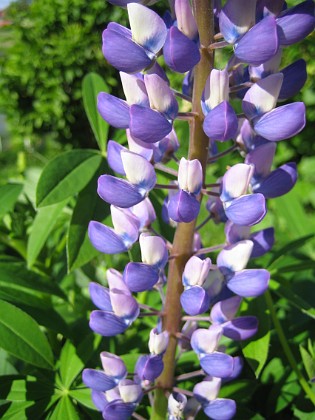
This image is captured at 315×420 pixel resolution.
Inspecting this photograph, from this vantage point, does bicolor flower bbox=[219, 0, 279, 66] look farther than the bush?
No

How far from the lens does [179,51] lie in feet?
2.22

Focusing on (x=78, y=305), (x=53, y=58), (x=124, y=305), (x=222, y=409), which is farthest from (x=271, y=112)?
(x=53, y=58)

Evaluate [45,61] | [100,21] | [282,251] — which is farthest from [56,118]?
[282,251]

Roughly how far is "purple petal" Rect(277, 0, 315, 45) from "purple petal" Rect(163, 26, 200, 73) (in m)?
0.11

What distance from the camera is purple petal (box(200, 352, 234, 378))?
81cm

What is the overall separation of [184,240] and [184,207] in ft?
0.36

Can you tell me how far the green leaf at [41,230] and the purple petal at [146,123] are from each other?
0.41 meters

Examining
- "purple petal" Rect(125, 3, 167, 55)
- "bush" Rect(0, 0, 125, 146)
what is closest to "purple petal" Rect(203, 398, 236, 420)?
"purple petal" Rect(125, 3, 167, 55)

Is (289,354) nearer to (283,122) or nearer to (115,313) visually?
(115,313)

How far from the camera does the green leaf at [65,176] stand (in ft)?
3.16

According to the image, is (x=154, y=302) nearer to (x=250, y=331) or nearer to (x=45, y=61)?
(x=250, y=331)

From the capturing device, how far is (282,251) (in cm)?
109

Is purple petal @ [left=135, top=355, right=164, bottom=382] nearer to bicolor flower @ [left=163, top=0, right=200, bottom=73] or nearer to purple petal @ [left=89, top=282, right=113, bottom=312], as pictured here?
purple petal @ [left=89, top=282, right=113, bottom=312]

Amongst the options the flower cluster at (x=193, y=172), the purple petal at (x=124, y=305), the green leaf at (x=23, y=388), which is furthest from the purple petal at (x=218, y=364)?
the green leaf at (x=23, y=388)
